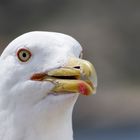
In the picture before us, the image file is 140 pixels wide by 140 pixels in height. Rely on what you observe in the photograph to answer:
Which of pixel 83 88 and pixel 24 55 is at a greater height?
pixel 24 55

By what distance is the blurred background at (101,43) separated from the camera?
36.4 ft

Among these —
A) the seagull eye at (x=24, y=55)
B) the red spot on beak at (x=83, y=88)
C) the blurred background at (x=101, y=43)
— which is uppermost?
Answer: the blurred background at (x=101, y=43)

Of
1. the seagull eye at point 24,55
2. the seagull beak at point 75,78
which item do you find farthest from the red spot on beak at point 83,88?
the seagull eye at point 24,55

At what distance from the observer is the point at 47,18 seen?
41.7 feet

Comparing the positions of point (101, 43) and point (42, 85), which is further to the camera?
point (101, 43)

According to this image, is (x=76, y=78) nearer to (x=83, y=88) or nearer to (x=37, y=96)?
(x=83, y=88)

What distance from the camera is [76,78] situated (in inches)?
160

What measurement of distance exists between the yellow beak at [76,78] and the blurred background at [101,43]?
614cm

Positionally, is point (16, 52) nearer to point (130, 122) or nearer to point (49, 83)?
point (49, 83)

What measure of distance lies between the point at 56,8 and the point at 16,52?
29.3ft

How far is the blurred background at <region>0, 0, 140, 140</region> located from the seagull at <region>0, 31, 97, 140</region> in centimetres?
607

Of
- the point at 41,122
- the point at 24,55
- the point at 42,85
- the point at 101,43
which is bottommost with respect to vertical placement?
the point at 41,122

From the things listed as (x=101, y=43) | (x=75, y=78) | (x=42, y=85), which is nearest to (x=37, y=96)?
(x=42, y=85)

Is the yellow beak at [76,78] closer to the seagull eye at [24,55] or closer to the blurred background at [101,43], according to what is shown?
the seagull eye at [24,55]
